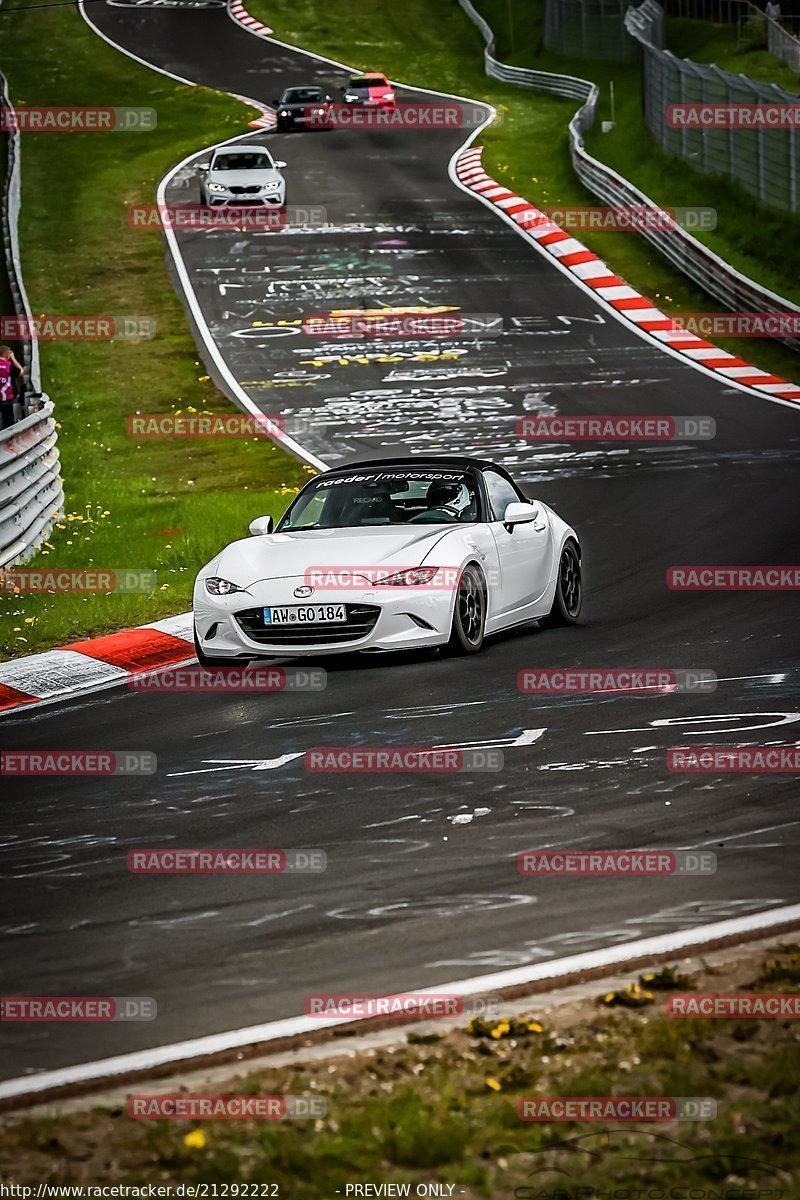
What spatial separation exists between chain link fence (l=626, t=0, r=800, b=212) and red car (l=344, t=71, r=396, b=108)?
36.9 ft

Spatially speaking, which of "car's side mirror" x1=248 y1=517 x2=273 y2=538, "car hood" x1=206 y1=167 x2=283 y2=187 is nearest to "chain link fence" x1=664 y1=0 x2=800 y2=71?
"car hood" x1=206 y1=167 x2=283 y2=187

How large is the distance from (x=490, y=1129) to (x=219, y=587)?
770 centimetres

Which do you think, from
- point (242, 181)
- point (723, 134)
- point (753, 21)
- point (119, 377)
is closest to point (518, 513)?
point (119, 377)

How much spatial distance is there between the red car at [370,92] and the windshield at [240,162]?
13348 mm

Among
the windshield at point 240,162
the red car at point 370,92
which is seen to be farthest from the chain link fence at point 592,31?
the windshield at point 240,162

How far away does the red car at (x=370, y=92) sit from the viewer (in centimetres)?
5266

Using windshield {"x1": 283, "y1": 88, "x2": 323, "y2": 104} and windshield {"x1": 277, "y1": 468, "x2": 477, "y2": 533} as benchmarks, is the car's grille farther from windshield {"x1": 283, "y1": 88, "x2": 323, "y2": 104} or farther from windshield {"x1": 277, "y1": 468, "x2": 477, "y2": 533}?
windshield {"x1": 283, "y1": 88, "x2": 323, "y2": 104}

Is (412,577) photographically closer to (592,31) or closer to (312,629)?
(312,629)

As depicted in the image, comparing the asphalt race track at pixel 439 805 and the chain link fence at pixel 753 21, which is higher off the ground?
the chain link fence at pixel 753 21

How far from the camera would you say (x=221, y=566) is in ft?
40.7

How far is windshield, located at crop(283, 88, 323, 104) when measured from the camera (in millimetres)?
50125

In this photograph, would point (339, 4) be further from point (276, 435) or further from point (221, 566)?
point (221, 566)

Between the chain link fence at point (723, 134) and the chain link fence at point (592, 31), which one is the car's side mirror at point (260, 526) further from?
the chain link fence at point (592, 31)

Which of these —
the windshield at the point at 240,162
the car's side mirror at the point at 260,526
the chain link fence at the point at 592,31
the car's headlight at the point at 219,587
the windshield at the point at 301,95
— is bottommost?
the car's headlight at the point at 219,587
